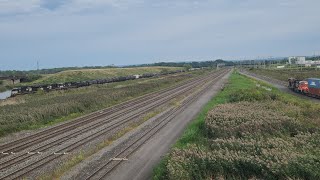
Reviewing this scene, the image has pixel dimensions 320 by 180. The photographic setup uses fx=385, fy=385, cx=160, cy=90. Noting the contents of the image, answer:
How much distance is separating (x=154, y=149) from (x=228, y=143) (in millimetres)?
6055

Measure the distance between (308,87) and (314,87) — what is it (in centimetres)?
286

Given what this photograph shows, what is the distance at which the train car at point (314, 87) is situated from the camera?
157ft

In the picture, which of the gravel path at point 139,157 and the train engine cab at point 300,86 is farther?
the train engine cab at point 300,86

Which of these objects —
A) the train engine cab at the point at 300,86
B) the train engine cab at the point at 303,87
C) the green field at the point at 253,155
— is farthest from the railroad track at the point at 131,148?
the train engine cab at the point at 300,86

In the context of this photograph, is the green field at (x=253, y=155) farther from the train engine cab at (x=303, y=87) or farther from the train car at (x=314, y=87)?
the train engine cab at (x=303, y=87)

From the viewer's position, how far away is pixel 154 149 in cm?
2145

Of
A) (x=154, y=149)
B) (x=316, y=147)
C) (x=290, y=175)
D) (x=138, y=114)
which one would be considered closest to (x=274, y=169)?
(x=290, y=175)

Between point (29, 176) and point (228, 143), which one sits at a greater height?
point (228, 143)

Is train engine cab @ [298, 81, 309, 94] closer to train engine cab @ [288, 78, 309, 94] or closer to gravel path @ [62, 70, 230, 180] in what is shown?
train engine cab @ [288, 78, 309, 94]

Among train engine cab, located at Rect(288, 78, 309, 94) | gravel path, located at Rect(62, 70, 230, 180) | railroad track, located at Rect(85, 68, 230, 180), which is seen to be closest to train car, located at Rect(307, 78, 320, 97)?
Answer: train engine cab, located at Rect(288, 78, 309, 94)

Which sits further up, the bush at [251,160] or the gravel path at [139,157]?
the bush at [251,160]

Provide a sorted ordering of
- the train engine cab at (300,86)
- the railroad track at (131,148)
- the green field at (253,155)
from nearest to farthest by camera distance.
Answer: the green field at (253,155) → the railroad track at (131,148) → the train engine cab at (300,86)

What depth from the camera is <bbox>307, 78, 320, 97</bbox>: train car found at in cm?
4800

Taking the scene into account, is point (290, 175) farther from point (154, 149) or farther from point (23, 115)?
point (23, 115)
